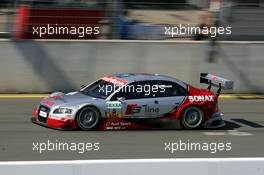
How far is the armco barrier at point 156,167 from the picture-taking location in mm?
7164

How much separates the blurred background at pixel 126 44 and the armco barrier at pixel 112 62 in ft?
0.09

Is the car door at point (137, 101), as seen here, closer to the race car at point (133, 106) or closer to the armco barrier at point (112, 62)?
the race car at point (133, 106)

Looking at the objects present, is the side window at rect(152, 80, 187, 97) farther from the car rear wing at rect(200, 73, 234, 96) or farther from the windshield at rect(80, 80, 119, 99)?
the windshield at rect(80, 80, 119, 99)

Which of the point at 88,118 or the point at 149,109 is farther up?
the point at 149,109

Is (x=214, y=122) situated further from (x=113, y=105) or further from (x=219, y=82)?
(x=113, y=105)

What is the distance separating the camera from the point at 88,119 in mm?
13938

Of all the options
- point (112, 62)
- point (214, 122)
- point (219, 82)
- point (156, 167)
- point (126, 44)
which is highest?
point (126, 44)

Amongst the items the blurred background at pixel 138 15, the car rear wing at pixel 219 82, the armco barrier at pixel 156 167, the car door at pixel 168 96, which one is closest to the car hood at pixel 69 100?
the car door at pixel 168 96

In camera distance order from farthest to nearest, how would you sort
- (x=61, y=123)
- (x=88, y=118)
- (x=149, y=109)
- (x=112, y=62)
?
(x=112, y=62) < (x=149, y=109) < (x=88, y=118) < (x=61, y=123)

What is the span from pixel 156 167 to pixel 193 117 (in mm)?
7544

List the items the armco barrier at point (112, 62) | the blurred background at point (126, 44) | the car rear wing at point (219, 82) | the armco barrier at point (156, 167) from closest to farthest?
the armco barrier at point (156, 167), the car rear wing at point (219, 82), the armco barrier at point (112, 62), the blurred background at point (126, 44)

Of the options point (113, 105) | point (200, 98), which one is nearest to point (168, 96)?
point (200, 98)

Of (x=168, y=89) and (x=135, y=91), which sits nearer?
(x=135, y=91)

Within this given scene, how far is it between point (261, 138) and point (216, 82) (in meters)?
1.75
